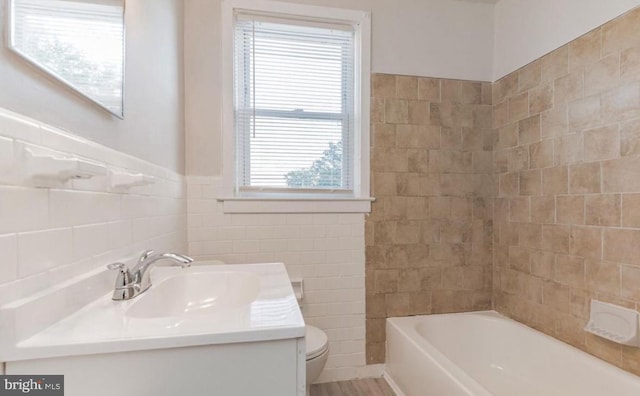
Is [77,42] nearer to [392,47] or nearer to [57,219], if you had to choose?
[57,219]

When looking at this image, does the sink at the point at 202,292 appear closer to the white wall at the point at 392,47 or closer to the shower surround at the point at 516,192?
the white wall at the point at 392,47

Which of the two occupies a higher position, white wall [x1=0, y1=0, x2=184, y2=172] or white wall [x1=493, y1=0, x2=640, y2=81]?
white wall [x1=493, y1=0, x2=640, y2=81]

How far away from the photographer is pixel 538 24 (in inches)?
82.4

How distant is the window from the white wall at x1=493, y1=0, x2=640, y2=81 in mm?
1028

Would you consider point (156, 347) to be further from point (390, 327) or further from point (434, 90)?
point (434, 90)

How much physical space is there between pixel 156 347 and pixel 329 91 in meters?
2.05

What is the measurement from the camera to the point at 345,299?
2.27 metres

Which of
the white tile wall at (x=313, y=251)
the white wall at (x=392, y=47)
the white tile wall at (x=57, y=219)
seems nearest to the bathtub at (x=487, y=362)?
the white tile wall at (x=313, y=251)

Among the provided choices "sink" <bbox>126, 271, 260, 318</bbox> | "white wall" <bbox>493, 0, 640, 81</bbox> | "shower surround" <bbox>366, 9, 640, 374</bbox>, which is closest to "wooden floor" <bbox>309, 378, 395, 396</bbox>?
"shower surround" <bbox>366, 9, 640, 374</bbox>

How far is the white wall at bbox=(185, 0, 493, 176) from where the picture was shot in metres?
2.12

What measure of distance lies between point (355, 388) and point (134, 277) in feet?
5.66

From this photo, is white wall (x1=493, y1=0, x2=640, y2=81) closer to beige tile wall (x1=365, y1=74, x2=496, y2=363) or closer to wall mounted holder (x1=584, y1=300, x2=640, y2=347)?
beige tile wall (x1=365, y1=74, x2=496, y2=363)

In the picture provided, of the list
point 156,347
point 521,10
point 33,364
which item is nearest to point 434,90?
point 521,10

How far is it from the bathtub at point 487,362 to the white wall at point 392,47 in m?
1.69
